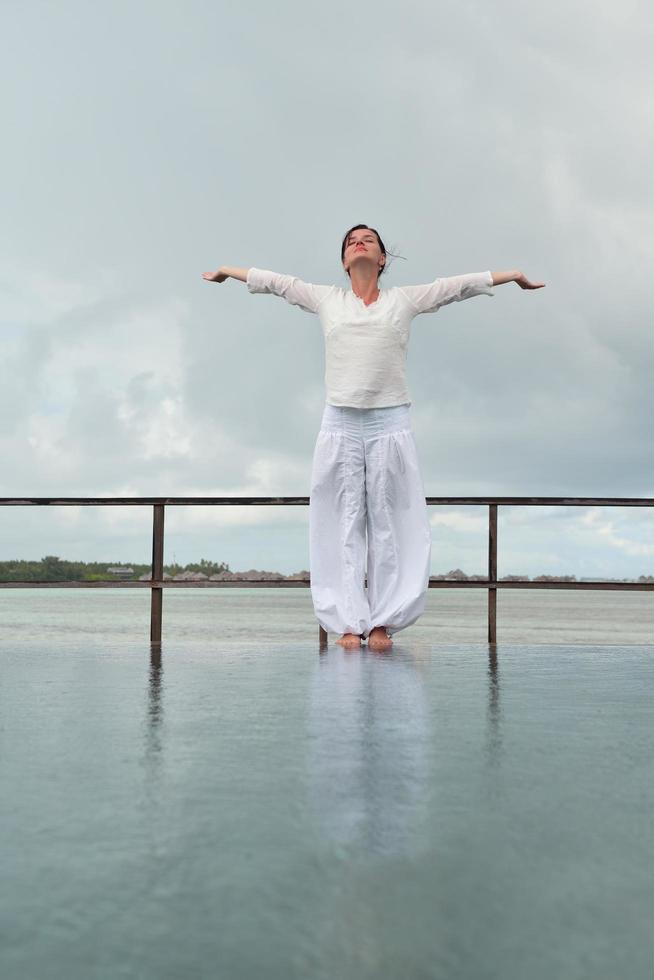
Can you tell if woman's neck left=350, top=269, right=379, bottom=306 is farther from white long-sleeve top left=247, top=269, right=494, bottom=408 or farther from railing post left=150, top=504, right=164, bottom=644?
railing post left=150, top=504, right=164, bottom=644

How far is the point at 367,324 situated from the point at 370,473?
2.02ft

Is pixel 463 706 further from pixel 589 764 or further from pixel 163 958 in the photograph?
pixel 163 958

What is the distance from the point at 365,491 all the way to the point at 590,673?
1.31 m

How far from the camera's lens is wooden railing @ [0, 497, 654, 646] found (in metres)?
4.81

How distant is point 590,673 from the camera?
117 inches

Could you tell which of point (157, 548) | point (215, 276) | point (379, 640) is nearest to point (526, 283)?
point (215, 276)

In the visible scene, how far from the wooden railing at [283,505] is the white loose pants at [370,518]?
819 millimetres

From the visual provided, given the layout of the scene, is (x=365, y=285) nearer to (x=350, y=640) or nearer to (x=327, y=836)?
(x=350, y=640)

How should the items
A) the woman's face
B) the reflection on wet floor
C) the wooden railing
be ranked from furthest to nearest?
the wooden railing < the woman's face < the reflection on wet floor

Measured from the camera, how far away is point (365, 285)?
3982mm

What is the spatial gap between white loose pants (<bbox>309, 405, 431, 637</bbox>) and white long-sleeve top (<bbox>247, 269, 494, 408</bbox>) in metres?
0.10

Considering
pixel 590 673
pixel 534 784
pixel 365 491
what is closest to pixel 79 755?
pixel 534 784

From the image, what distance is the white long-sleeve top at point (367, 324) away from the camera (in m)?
3.82

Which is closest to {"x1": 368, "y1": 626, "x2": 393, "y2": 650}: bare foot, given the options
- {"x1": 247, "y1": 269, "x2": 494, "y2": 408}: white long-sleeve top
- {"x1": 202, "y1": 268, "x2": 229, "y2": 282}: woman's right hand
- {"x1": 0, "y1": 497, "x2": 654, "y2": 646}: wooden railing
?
{"x1": 0, "y1": 497, "x2": 654, "y2": 646}: wooden railing
